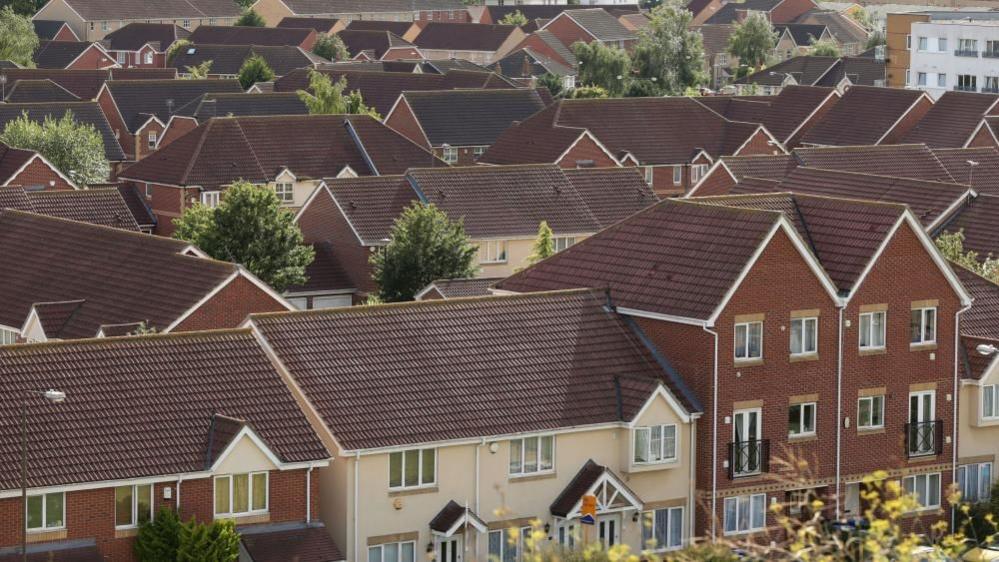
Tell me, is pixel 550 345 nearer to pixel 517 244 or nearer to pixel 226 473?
pixel 226 473

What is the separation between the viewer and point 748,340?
49000mm

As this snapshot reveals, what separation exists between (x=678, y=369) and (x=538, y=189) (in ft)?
133

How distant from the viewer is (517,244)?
283 feet

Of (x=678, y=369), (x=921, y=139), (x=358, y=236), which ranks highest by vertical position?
(x=921, y=139)

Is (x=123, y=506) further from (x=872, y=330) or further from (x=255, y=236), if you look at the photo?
(x=255, y=236)

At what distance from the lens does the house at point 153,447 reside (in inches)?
1620

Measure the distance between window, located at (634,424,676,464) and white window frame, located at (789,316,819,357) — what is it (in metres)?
3.62

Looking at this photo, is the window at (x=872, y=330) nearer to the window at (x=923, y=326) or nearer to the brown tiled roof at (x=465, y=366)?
the window at (x=923, y=326)

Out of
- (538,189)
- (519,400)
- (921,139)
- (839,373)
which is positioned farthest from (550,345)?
(921,139)

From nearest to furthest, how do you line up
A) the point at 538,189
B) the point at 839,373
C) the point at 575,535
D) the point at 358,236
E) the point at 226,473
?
1. the point at 575,535
2. the point at 226,473
3. the point at 839,373
4. the point at 358,236
5. the point at 538,189

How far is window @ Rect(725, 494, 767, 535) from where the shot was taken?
48.9m

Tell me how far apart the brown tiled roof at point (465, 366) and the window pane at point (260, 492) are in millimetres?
1718

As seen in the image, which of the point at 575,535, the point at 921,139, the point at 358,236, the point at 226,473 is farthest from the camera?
the point at 921,139

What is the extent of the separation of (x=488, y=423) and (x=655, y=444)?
3.91 metres
